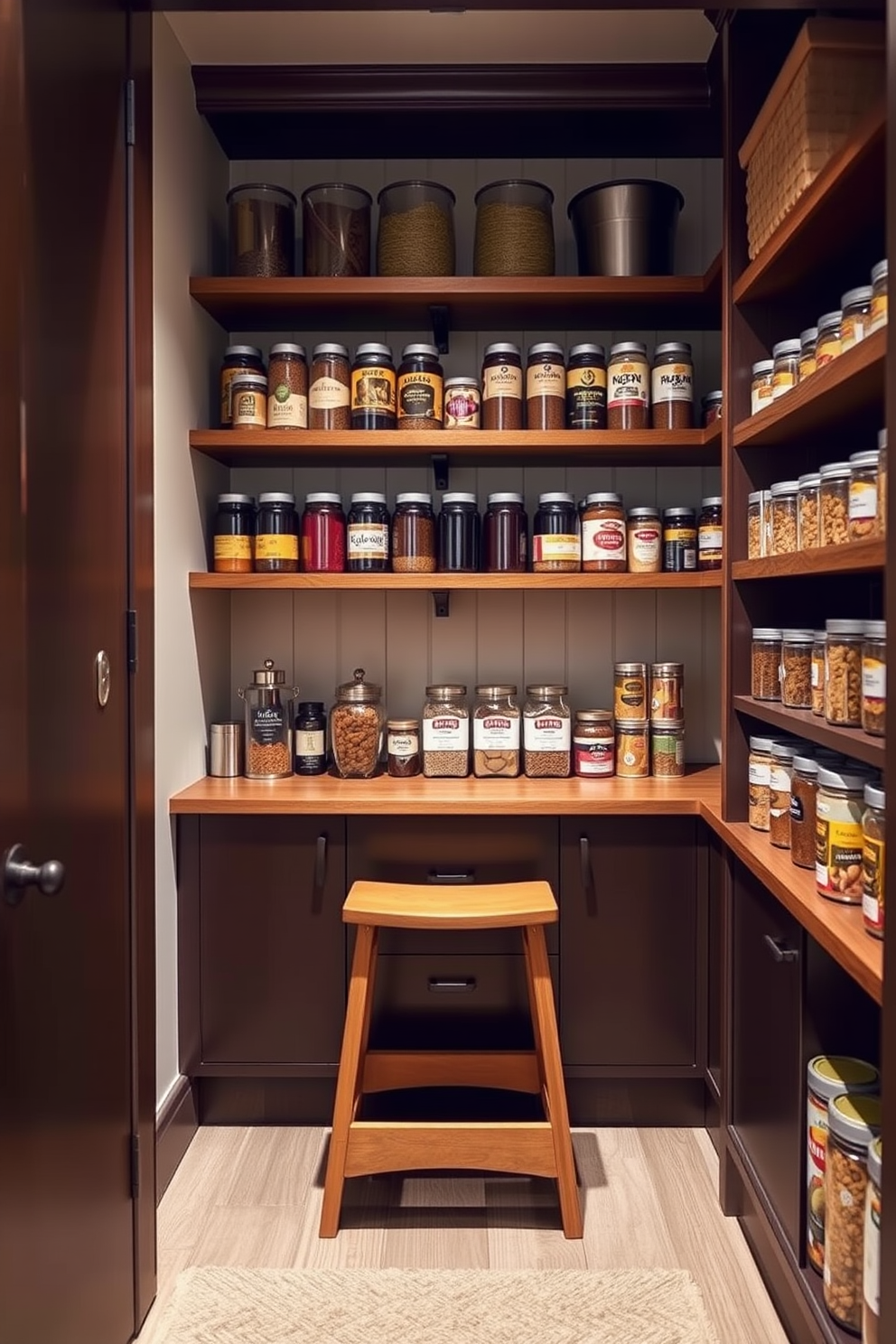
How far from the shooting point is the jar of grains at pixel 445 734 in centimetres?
246

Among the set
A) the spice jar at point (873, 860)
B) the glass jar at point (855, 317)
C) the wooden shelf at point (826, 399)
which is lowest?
the spice jar at point (873, 860)

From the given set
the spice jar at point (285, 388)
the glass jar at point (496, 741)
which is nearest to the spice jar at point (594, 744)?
the glass jar at point (496, 741)

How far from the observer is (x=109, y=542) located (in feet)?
5.10

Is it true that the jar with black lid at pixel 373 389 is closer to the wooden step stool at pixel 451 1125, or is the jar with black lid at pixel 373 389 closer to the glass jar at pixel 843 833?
the wooden step stool at pixel 451 1125

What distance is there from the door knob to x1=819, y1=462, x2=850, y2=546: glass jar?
1.11 metres

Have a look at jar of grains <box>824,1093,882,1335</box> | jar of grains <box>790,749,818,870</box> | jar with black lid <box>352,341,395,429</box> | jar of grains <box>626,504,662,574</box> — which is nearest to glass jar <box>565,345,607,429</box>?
jar of grains <box>626,504,662,574</box>

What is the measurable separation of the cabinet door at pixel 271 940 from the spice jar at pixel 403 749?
28 centimetres

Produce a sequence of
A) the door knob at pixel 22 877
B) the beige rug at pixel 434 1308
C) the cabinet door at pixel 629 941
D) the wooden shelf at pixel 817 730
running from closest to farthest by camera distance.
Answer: the door knob at pixel 22 877 → the wooden shelf at pixel 817 730 → the beige rug at pixel 434 1308 → the cabinet door at pixel 629 941

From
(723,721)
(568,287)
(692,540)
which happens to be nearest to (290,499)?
(568,287)

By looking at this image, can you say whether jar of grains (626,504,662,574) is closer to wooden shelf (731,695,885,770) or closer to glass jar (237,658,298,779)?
wooden shelf (731,695,885,770)

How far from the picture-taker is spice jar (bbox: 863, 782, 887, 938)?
1.21 m

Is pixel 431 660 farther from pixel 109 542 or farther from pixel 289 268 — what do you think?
pixel 109 542

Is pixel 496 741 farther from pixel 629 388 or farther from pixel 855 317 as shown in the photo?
pixel 855 317

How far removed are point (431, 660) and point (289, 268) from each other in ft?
3.41
